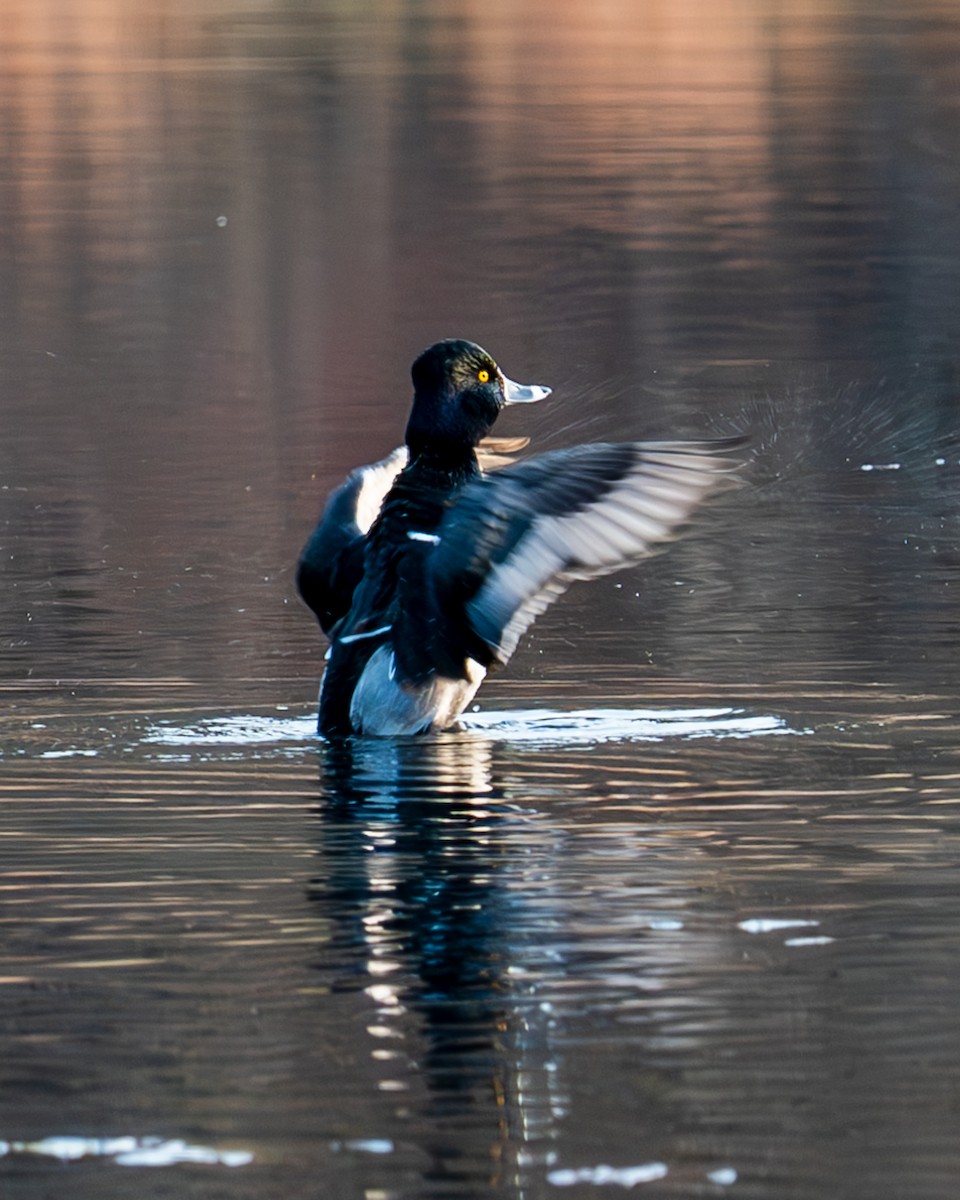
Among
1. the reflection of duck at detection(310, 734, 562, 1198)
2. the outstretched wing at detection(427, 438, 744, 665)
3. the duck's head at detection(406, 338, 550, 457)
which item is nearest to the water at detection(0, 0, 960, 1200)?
the reflection of duck at detection(310, 734, 562, 1198)

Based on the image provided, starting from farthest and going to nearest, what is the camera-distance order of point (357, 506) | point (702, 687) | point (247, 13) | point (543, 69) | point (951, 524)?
point (247, 13), point (543, 69), point (951, 524), point (357, 506), point (702, 687)

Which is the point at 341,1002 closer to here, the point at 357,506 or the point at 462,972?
the point at 462,972

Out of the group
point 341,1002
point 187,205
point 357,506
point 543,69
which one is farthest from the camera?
point 543,69

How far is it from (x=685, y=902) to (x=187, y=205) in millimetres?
17079

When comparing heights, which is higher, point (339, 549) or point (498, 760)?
point (339, 549)

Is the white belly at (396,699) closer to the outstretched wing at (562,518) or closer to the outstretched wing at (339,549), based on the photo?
the outstretched wing at (562,518)

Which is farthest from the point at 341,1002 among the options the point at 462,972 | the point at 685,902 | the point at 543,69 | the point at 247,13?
the point at 247,13

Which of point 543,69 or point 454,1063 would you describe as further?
point 543,69

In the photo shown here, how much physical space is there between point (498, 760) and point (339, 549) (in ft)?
3.99

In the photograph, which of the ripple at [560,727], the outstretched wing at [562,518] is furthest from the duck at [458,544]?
the ripple at [560,727]

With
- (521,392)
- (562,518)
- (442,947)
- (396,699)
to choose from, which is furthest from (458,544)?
(442,947)

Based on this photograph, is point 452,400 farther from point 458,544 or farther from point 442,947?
point 442,947

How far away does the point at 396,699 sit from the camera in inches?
286

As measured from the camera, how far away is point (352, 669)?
7277mm
